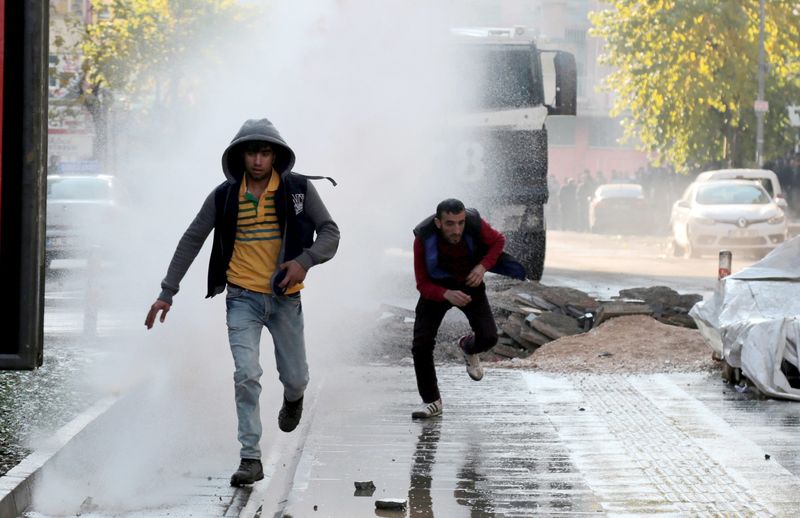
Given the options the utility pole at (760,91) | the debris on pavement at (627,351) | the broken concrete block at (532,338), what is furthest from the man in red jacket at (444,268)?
the utility pole at (760,91)

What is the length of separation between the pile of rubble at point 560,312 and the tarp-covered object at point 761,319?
1707 millimetres

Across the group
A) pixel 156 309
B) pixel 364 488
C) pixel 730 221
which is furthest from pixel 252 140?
pixel 730 221

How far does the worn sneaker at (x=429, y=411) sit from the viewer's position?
28.6ft

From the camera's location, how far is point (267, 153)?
7.03 metres

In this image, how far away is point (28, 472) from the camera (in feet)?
22.8

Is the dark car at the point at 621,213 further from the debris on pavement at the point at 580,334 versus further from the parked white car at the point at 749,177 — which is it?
the debris on pavement at the point at 580,334

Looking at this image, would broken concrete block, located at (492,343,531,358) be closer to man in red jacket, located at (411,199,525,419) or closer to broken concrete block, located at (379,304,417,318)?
broken concrete block, located at (379,304,417,318)

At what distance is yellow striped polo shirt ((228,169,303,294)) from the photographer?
7.07m

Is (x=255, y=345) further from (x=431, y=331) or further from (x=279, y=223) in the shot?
(x=431, y=331)

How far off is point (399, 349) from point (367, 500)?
6.08 meters

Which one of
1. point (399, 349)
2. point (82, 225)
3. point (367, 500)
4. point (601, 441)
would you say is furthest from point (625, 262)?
point (367, 500)

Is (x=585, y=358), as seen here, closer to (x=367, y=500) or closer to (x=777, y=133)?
(x=367, y=500)

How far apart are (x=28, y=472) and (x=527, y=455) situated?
237cm

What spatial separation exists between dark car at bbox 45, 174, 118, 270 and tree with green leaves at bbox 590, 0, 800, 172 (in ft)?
54.2
